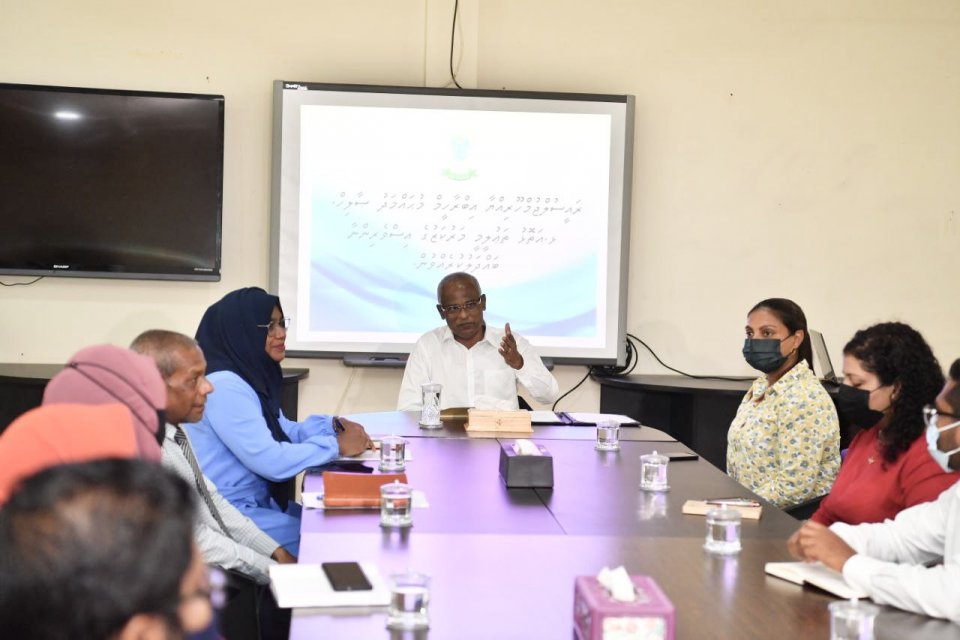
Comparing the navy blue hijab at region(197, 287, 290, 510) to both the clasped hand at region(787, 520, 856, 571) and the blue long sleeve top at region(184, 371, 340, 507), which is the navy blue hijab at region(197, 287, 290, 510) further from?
the clasped hand at region(787, 520, 856, 571)

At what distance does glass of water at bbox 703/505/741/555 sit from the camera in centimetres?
227

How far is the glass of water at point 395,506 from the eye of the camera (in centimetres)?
239

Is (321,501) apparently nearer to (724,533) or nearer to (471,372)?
(724,533)

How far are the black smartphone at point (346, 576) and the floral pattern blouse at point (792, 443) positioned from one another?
5.79 ft

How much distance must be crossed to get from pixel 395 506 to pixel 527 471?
604 millimetres

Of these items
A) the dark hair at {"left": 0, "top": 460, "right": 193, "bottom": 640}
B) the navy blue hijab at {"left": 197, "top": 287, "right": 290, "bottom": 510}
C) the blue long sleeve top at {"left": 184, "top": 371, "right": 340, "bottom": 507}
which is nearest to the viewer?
the dark hair at {"left": 0, "top": 460, "right": 193, "bottom": 640}

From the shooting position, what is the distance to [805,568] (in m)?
2.12

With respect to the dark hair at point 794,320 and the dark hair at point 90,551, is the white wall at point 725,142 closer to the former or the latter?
the dark hair at point 794,320

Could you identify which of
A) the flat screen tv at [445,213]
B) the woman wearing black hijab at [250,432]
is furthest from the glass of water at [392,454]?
the flat screen tv at [445,213]

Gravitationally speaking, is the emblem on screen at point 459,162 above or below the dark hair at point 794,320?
above

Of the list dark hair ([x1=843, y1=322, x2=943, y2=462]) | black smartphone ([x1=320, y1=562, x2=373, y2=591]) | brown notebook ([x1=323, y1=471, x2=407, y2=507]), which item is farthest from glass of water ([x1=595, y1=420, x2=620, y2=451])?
black smartphone ([x1=320, y1=562, x2=373, y2=591])

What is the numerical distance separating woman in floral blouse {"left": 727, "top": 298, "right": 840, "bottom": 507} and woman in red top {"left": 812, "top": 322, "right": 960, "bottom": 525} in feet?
1.26

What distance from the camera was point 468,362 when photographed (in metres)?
4.78

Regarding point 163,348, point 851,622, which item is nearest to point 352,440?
point 163,348
